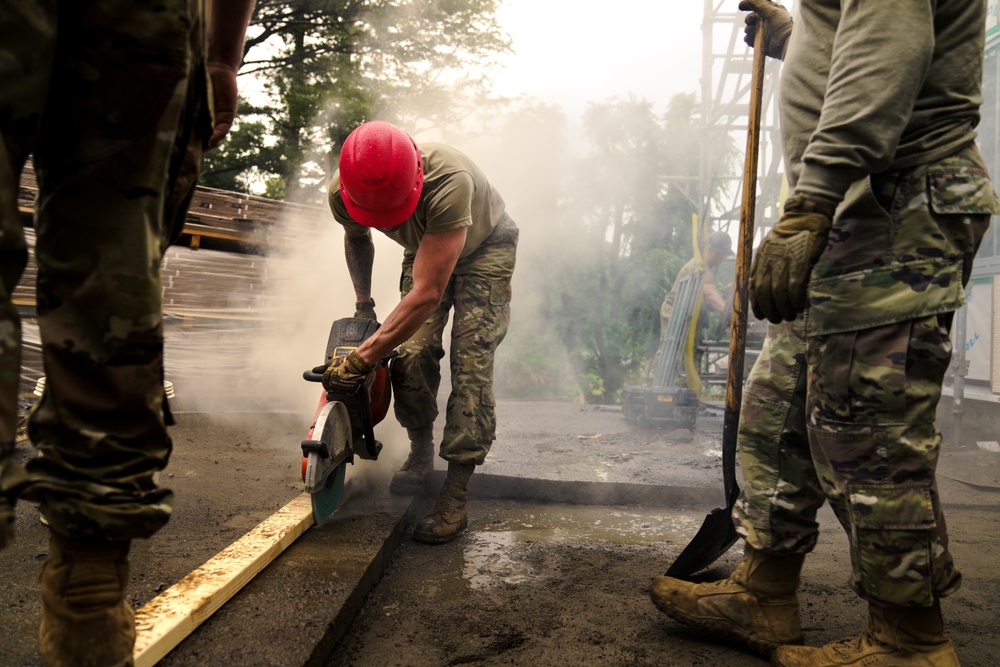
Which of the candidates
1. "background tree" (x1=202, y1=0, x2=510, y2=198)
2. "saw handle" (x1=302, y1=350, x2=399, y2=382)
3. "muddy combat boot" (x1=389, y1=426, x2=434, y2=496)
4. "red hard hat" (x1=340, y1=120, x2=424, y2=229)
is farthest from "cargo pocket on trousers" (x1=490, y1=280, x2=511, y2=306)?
"background tree" (x1=202, y1=0, x2=510, y2=198)

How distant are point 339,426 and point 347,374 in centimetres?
21

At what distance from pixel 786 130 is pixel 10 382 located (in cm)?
179

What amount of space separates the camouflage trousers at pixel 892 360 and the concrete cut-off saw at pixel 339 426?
1567 millimetres

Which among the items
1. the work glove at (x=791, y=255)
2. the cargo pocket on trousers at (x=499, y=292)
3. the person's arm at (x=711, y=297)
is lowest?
the person's arm at (x=711, y=297)

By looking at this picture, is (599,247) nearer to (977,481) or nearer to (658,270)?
(658,270)

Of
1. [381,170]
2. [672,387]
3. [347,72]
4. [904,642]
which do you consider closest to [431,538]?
[381,170]

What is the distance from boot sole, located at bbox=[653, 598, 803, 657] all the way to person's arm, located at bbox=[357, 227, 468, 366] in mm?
1265

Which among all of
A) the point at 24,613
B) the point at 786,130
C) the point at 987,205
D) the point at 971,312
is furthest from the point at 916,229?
the point at 971,312

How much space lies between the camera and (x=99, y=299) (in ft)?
3.43

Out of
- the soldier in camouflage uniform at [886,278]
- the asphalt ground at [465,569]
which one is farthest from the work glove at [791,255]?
the asphalt ground at [465,569]

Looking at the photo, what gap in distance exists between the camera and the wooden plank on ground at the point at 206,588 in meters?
1.42

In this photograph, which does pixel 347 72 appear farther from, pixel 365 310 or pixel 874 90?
pixel 874 90

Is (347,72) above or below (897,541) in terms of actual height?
above

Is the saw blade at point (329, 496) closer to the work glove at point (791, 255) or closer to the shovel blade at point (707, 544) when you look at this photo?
the shovel blade at point (707, 544)
